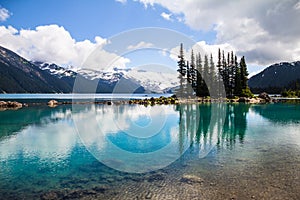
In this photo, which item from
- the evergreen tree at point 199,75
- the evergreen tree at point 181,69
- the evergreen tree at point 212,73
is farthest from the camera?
the evergreen tree at point 212,73

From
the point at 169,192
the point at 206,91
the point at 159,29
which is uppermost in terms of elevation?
the point at 159,29

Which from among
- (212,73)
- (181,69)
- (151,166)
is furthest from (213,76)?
(151,166)

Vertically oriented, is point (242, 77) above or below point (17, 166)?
above

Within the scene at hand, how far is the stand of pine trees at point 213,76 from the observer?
91.2 meters

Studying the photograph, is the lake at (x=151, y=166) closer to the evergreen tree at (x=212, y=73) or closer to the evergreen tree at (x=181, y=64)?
the evergreen tree at (x=181, y=64)

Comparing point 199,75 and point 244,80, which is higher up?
point 199,75

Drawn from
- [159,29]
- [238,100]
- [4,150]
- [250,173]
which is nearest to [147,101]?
[238,100]

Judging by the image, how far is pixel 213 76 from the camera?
95.2m

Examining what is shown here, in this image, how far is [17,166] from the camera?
51.0ft

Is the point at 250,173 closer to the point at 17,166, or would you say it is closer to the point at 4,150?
the point at 17,166

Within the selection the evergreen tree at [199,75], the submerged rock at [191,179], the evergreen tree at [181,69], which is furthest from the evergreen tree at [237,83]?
the submerged rock at [191,179]

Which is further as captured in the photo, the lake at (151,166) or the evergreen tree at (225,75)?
the evergreen tree at (225,75)

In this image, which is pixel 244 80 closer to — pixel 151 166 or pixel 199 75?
pixel 199 75

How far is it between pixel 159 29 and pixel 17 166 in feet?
79.3
